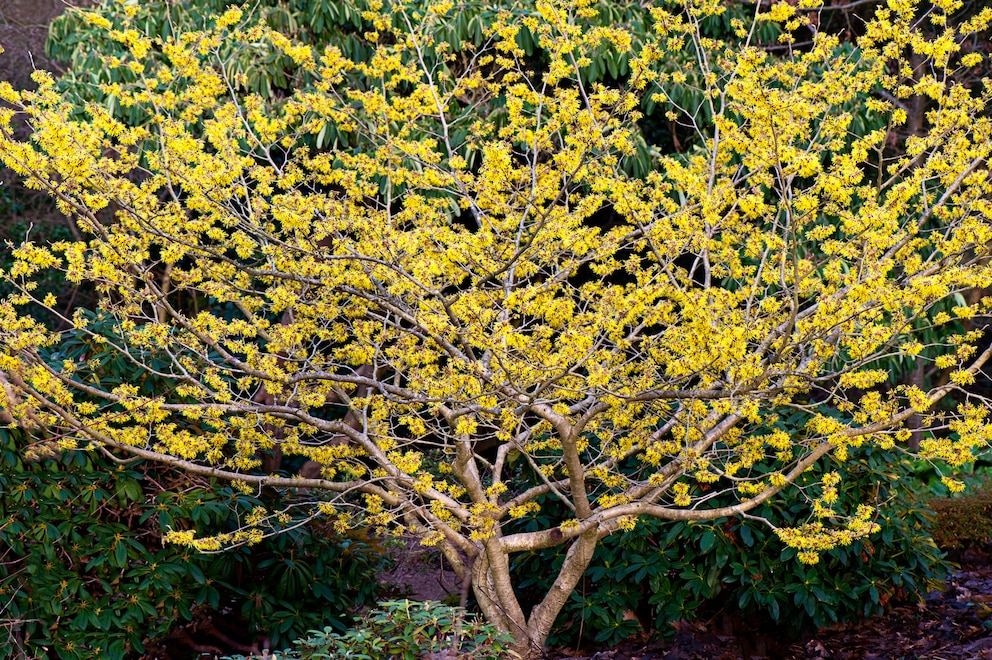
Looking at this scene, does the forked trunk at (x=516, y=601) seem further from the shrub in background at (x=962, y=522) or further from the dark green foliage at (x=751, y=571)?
the shrub in background at (x=962, y=522)

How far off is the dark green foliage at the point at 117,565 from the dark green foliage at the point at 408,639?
121 centimetres

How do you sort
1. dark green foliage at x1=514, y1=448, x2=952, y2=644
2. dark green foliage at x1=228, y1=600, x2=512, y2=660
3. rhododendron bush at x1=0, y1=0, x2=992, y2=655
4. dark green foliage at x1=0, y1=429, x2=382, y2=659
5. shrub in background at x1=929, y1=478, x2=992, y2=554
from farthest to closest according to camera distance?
shrub in background at x1=929, y1=478, x2=992, y2=554 < dark green foliage at x1=514, y1=448, x2=952, y2=644 < dark green foliage at x1=0, y1=429, x2=382, y2=659 < rhododendron bush at x1=0, y1=0, x2=992, y2=655 < dark green foliage at x1=228, y1=600, x2=512, y2=660

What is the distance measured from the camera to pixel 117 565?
428 centimetres

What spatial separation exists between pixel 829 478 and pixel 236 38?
4.70 metres

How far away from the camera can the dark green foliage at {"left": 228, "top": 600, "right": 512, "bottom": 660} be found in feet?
10.7

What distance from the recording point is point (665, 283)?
3645 mm

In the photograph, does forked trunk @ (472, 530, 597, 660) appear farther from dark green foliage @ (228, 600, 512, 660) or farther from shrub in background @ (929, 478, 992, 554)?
shrub in background @ (929, 478, 992, 554)

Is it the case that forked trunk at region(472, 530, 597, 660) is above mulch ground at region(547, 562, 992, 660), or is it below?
above

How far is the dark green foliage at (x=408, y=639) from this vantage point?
3262 millimetres

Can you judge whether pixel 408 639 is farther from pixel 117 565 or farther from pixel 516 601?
pixel 117 565

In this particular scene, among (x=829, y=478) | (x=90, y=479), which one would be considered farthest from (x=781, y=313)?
(x=90, y=479)

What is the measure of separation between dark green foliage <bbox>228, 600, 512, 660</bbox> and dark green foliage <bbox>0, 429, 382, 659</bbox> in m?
1.21

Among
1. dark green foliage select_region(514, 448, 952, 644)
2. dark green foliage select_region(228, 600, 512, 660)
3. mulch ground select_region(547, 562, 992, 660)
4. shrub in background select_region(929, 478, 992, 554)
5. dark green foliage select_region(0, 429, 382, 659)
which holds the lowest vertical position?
shrub in background select_region(929, 478, 992, 554)

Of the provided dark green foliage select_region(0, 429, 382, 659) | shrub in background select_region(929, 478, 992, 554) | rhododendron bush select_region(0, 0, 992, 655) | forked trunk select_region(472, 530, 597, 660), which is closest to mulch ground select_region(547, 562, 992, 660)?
forked trunk select_region(472, 530, 597, 660)
